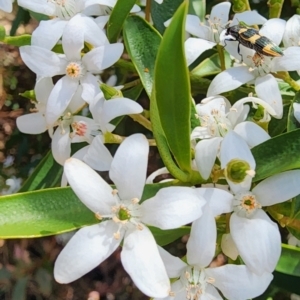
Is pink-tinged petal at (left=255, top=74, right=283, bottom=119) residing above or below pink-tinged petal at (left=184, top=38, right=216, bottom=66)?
below

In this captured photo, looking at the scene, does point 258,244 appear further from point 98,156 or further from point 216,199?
point 98,156

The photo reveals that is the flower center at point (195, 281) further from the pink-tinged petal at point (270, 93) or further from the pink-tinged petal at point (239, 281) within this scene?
the pink-tinged petal at point (270, 93)

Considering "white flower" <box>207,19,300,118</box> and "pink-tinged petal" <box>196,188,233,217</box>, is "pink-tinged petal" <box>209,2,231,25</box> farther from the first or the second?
"pink-tinged petal" <box>196,188,233,217</box>

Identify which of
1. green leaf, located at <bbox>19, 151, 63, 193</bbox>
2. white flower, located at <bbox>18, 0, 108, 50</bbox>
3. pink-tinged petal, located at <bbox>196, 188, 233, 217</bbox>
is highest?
white flower, located at <bbox>18, 0, 108, 50</bbox>

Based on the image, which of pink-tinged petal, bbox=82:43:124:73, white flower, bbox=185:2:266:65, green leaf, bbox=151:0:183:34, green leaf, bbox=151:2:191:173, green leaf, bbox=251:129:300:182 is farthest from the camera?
green leaf, bbox=151:0:183:34

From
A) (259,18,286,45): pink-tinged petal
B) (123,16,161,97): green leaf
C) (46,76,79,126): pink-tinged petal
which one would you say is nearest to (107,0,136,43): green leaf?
(123,16,161,97): green leaf

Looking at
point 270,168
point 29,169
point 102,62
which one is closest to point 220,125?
point 270,168

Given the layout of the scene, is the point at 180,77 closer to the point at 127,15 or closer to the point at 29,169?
the point at 127,15
